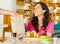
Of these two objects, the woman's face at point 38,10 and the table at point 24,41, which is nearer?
the table at point 24,41

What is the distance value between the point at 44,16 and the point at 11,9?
29 cm

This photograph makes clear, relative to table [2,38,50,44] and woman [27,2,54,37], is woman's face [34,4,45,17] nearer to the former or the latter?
woman [27,2,54,37]

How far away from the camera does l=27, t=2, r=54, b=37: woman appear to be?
1.25m

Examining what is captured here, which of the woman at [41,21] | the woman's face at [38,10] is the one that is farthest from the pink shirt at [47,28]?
the woman's face at [38,10]

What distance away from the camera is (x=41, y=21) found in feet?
4.20

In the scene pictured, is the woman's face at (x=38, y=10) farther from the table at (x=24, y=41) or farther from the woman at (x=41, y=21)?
the table at (x=24, y=41)

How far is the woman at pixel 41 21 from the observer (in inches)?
49.3

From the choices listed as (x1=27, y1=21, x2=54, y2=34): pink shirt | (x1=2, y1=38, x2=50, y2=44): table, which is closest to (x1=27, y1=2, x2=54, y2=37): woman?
(x1=27, y1=21, x2=54, y2=34): pink shirt

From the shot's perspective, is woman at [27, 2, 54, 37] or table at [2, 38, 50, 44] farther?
woman at [27, 2, 54, 37]

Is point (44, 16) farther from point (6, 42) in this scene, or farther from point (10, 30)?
point (6, 42)

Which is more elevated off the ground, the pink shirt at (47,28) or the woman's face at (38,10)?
the woman's face at (38,10)

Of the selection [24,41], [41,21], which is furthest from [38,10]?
[24,41]

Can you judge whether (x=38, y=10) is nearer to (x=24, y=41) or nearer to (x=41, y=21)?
(x=41, y=21)

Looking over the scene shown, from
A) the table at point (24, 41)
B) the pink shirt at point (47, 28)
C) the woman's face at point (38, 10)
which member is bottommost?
the table at point (24, 41)
